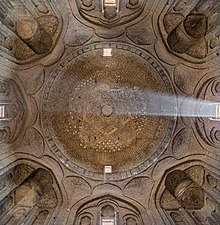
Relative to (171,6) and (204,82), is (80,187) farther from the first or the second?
(171,6)

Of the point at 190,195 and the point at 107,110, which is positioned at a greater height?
the point at 107,110

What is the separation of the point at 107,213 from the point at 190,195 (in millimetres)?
2147

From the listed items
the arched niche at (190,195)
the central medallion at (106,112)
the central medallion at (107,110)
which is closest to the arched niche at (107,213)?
the arched niche at (190,195)

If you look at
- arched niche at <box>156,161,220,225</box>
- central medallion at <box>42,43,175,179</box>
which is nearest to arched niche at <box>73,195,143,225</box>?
arched niche at <box>156,161,220,225</box>

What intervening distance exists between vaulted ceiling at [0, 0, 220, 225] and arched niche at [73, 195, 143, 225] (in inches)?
1.1

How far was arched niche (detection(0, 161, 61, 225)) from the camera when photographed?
13203 mm

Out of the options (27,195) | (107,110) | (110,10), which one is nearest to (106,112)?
(107,110)

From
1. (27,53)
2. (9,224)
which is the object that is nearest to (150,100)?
(27,53)

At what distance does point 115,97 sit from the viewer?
15773 millimetres

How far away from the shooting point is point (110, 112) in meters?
15.7

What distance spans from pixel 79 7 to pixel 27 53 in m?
1.79

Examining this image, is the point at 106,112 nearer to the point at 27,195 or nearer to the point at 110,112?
the point at 110,112

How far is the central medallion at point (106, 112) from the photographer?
593 inches

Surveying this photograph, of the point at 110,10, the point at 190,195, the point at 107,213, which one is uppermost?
the point at 110,10
